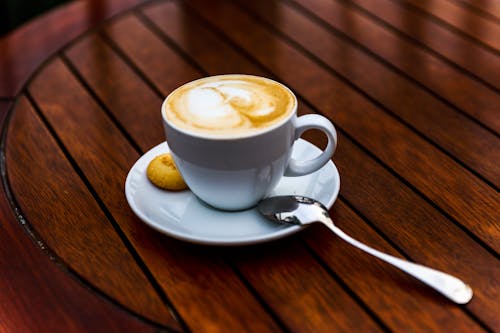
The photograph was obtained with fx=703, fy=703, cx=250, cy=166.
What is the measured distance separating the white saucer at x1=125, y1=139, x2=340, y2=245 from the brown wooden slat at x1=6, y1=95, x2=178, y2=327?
0.15 feet

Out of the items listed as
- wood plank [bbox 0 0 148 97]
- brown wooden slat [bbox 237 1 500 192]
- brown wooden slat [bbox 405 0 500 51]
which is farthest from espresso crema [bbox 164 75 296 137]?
brown wooden slat [bbox 405 0 500 51]

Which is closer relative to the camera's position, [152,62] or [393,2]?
[152,62]

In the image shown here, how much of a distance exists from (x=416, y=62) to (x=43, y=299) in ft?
2.14

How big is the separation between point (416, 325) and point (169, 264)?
0.77 feet

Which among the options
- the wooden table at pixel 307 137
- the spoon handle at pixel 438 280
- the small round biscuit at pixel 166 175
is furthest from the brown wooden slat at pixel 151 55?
the spoon handle at pixel 438 280

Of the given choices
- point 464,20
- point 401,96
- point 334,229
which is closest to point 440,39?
point 464,20

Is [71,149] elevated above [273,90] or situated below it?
below

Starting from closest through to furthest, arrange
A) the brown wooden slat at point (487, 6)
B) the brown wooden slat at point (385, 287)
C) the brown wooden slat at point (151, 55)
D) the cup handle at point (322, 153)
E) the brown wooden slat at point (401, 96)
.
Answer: the brown wooden slat at point (385, 287) < the cup handle at point (322, 153) < the brown wooden slat at point (401, 96) < the brown wooden slat at point (151, 55) < the brown wooden slat at point (487, 6)

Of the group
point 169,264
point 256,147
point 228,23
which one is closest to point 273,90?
point 256,147

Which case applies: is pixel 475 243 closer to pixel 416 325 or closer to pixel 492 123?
pixel 416 325

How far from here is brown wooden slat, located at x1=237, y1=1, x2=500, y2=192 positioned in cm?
83

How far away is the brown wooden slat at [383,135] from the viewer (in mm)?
732

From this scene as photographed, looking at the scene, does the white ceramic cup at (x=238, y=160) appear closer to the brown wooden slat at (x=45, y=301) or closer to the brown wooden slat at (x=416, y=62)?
the brown wooden slat at (x=45, y=301)

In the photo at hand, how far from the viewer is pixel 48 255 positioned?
0.69m
